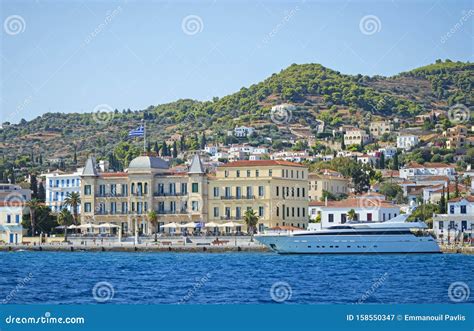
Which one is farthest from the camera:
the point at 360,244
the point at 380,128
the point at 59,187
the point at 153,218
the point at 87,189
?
the point at 380,128

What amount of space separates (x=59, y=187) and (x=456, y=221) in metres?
36.4

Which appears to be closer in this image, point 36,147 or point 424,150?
point 424,150

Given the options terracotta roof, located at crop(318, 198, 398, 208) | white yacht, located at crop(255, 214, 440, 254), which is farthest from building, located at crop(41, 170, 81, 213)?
white yacht, located at crop(255, 214, 440, 254)

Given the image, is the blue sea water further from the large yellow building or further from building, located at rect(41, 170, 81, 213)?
building, located at rect(41, 170, 81, 213)

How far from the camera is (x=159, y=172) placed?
83.3 meters

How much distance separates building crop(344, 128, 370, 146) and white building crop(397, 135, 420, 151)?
1003 cm

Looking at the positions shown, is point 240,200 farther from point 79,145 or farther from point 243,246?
point 79,145

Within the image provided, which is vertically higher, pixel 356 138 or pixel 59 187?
pixel 356 138

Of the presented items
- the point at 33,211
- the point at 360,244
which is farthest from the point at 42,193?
the point at 360,244

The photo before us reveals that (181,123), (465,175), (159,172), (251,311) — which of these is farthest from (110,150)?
(251,311)

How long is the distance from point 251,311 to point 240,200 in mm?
53507

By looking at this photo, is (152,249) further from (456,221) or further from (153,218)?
(456,221)

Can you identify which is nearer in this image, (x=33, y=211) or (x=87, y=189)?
(x=33, y=211)

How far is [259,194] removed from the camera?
7950cm
